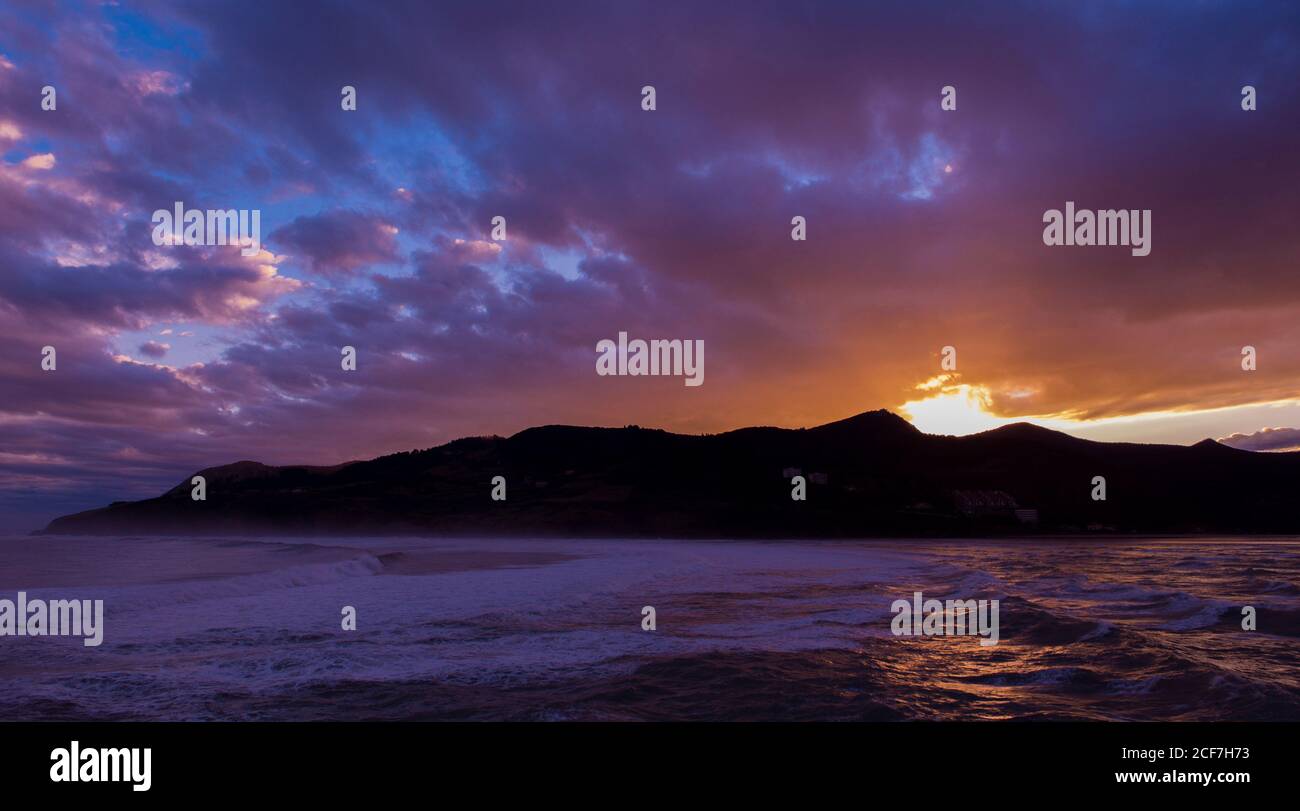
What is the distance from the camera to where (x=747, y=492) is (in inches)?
4643

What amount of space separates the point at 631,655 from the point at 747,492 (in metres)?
108

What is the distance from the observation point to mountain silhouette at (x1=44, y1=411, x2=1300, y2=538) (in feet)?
323

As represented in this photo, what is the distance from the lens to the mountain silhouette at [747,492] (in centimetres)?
9831

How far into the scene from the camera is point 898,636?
13.6m

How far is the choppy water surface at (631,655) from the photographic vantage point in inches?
338

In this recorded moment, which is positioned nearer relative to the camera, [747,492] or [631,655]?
[631,655]

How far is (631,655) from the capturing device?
1187 cm

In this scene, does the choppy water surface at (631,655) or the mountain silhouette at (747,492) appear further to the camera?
the mountain silhouette at (747,492)

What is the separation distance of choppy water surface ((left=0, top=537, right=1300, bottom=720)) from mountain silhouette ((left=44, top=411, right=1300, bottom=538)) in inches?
2812

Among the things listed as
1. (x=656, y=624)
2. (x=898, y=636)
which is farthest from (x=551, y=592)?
(x=898, y=636)

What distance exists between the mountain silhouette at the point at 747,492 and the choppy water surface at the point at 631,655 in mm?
71430
